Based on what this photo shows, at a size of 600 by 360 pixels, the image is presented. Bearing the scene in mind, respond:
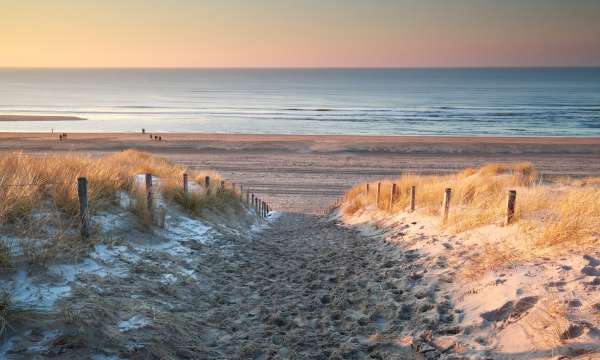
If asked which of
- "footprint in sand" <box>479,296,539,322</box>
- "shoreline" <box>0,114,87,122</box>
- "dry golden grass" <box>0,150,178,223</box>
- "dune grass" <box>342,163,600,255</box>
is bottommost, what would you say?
"footprint in sand" <box>479,296,539,322</box>

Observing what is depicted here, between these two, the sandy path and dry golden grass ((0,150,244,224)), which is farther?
dry golden grass ((0,150,244,224))

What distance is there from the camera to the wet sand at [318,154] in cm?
3190

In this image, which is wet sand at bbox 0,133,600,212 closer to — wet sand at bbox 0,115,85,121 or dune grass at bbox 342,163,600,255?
dune grass at bbox 342,163,600,255

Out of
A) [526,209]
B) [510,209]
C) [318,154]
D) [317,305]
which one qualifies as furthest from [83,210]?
[318,154]

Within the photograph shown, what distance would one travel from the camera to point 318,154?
4250 centimetres

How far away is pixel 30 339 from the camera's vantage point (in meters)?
4.14

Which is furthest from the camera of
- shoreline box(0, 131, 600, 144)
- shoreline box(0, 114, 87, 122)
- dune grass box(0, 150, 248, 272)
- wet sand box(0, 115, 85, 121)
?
wet sand box(0, 115, 85, 121)

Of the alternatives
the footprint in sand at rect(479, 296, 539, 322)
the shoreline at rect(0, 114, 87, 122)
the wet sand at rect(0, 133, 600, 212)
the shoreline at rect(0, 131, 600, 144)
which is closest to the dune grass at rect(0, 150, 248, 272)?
the footprint in sand at rect(479, 296, 539, 322)

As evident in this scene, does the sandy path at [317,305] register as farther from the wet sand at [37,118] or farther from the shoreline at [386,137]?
the wet sand at [37,118]

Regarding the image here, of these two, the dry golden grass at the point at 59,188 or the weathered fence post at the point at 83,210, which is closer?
the dry golden grass at the point at 59,188

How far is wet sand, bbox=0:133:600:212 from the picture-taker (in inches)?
1256

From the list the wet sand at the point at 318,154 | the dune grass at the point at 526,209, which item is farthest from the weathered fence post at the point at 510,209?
the wet sand at the point at 318,154

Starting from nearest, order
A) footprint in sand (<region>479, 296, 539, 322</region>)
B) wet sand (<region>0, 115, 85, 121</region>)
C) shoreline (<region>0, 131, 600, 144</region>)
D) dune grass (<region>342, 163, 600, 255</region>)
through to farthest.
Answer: footprint in sand (<region>479, 296, 539, 322</region>) → dune grass (<region>342, 163, 600, 255</region>) → shoreline (<region>0, 131, 600, 144</region>) → wet sand (<region>0, 115, 85, 121</region>)

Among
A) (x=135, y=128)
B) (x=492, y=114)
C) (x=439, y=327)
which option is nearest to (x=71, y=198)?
(x=439, y=327)
